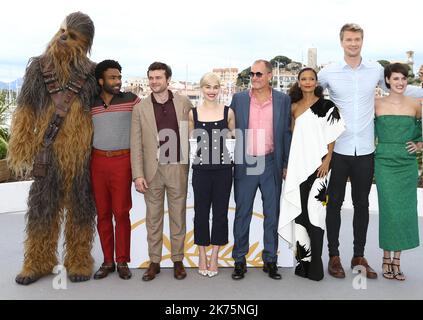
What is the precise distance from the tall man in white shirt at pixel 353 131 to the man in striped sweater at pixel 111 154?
1505mm

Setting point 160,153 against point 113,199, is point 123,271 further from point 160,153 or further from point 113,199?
point 160,153

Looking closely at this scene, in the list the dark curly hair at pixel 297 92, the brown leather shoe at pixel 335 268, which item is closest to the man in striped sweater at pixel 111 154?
the dark curly hair at pixel 297 92

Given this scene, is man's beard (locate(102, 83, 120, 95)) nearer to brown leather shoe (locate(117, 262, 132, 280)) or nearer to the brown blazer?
the brown blazer

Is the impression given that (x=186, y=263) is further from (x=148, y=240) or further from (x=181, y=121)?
(x=181, y=121)

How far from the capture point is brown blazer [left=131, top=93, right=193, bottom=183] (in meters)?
3.16

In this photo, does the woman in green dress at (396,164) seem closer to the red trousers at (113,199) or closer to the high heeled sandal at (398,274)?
the high heeled sandal at (398,274)

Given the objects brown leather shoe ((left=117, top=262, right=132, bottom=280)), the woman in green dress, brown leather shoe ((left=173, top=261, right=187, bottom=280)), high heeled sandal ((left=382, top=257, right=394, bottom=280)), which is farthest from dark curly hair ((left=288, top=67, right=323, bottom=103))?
brown leather shoe ((left=117, top=262, right=132, bottom=280))

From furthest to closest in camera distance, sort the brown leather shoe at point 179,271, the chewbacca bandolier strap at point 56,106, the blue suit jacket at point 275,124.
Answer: the brown leather shoe at point 179,271 < the blue suit jacket at point 275,124 < the chewbacca bandolier strap at point 56,106

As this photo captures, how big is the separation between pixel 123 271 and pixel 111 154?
33.9 inches

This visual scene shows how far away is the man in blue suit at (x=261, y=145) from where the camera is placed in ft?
10.5

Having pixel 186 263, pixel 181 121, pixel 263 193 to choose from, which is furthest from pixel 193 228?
pixel 181 121

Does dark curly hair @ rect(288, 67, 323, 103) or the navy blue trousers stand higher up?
dark curly hair @ rect(288, 67, 323, 103)

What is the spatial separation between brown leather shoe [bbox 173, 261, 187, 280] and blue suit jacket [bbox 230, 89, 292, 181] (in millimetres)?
781

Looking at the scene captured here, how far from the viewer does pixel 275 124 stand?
3207mm
